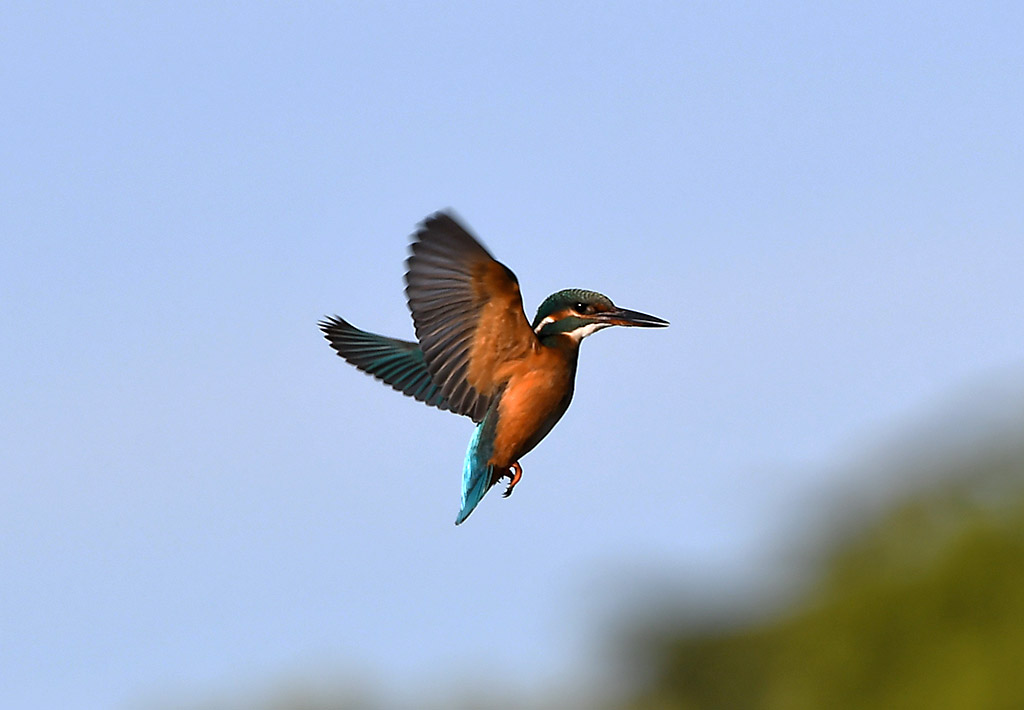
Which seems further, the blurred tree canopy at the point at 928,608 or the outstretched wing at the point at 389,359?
the blurred tree canopy at the point at 928,608

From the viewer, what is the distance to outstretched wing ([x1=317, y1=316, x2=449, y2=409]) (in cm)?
589

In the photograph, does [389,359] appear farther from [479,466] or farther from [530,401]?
[530,401]

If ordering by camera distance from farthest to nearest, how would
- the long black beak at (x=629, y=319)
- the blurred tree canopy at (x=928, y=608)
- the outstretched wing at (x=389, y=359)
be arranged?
the blurred tree canopy at (x=928, y=608) → the outstretched wing at (x=389, y=359) → the long black beak at (x=629, y=319)

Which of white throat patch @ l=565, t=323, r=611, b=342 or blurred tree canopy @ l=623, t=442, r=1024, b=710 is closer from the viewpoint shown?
white throat patch @ l=565, t=323, r=611, b=342

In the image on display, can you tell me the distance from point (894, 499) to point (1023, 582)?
53.5ft

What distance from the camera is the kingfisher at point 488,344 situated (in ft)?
16.5

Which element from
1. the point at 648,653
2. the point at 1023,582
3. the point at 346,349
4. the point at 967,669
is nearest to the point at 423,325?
the point at 346,349

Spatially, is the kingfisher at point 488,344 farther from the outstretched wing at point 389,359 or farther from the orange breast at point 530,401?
the outstretched wing at point 389,359

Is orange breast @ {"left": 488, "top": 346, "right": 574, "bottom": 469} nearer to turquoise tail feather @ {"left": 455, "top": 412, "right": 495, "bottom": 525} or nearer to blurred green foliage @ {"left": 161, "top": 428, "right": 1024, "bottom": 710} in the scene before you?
turquoise tail feather @ {"left": 455, "top": 412, "right": 495, "bottom": 525}

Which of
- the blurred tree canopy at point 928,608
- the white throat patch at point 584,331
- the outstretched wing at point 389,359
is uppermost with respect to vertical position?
the blurred tree canopy at point 928,608

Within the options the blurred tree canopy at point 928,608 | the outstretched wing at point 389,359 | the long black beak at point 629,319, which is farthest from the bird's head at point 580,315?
the blurred tree canopy at point 928,608

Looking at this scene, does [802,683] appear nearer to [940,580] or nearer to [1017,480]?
[940,580]

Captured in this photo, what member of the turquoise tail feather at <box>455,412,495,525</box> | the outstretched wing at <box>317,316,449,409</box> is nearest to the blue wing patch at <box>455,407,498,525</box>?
the turquoise tail feather at <box>455,412,495,525</box>

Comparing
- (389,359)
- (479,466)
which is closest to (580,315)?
(479,466)
